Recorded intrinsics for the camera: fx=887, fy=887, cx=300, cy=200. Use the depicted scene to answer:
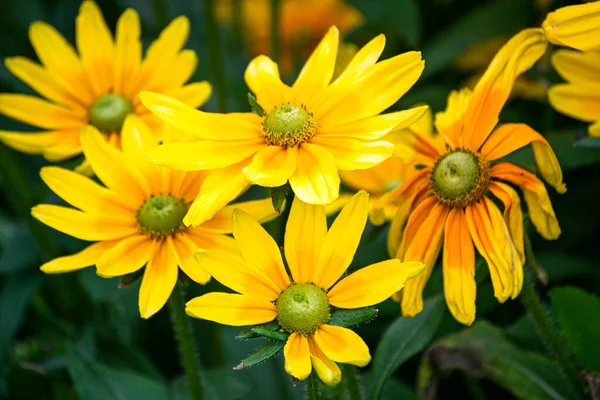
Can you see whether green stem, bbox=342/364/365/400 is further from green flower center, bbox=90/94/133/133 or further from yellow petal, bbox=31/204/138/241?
green flower center, bbox=90/94/133/133

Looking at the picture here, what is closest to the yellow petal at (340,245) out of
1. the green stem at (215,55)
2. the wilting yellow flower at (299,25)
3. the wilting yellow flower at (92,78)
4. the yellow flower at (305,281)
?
the yellow flower at (305,281)

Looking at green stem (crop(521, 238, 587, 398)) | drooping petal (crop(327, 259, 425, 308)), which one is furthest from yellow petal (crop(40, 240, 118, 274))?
green stem (crop(521, 238, 587, 398))

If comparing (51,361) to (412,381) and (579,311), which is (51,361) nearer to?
(412,381)

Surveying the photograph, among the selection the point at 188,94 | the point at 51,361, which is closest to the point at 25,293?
the point at 51,361

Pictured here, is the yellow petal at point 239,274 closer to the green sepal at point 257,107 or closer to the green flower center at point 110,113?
the green sepal at point 257,107

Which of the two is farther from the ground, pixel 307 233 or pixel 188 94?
pixel 188 94

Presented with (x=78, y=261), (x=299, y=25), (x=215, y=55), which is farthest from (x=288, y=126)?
(x=299, y=25)
